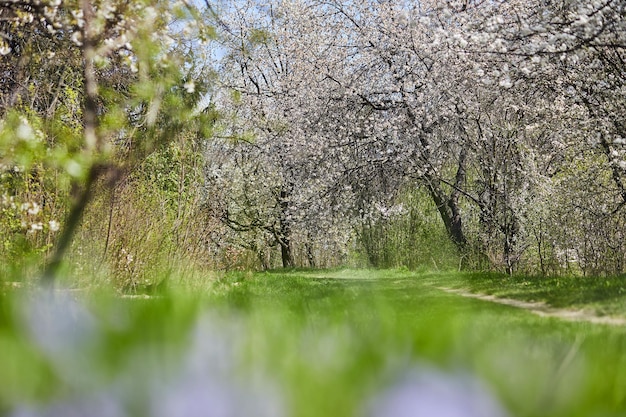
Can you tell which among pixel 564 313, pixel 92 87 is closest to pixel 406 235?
pixel 564 313

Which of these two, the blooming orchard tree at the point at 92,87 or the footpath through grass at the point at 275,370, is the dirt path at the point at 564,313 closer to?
the blooming orchard tree at the point at 92,87

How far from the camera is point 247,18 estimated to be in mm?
21281

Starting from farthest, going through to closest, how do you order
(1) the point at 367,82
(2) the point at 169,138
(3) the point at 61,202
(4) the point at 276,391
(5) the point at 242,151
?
(5) the point at 242,151
(1) the point at 367,82
(2) the point at 169,138
(3) the point at 61,202
(4) the point at 276,391

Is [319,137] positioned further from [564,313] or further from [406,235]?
[564,313]

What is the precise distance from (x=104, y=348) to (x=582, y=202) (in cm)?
1158

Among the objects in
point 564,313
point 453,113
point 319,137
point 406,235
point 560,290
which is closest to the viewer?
point 564,313

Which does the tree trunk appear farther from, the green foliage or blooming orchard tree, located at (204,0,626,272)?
the green foliage

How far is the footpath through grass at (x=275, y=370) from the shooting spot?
49 cm

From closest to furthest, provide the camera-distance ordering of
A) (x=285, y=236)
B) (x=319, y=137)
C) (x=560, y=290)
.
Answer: (x=560, y=290) < (x=319, y=137) < (x=285, y=236)

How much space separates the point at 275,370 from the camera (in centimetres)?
54

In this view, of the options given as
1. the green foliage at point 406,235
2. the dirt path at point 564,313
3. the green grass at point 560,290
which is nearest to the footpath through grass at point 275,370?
the dirt path at point 564,313

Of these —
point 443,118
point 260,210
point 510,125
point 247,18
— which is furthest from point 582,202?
point 247,18

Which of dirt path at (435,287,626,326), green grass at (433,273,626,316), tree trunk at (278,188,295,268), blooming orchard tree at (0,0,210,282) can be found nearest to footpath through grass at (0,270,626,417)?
blooming orchard tree at (0,0,210,282)

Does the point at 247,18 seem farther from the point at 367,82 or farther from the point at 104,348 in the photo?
the point at 104,348
